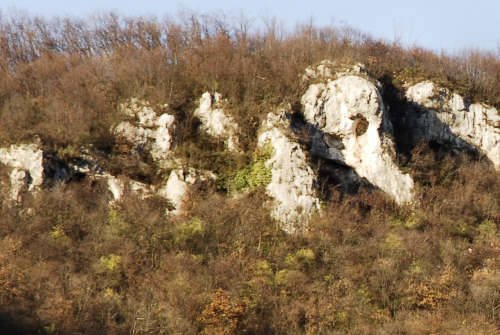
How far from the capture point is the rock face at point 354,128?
23578 millimetres

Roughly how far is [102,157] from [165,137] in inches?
129

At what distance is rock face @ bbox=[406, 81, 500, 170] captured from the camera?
27.4 m

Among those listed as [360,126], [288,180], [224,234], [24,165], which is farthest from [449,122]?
[24,165]

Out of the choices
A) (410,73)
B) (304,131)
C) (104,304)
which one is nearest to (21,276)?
(104,304)

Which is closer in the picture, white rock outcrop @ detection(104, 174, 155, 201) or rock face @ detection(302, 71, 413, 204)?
white rock outcrop @ detection(104, 174, 155, 201)

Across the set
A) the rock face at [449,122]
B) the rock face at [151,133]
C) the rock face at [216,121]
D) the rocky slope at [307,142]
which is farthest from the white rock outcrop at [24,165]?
the rock face at [449,122]

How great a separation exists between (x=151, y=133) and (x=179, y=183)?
12.1 feet

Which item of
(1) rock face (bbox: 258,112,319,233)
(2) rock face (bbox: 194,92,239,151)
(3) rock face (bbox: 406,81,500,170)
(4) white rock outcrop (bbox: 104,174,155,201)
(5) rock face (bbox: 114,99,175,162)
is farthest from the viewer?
(3) rock face (bbox: 406,81,500,170)

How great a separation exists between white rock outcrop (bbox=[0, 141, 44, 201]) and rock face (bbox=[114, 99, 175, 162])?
4.07m

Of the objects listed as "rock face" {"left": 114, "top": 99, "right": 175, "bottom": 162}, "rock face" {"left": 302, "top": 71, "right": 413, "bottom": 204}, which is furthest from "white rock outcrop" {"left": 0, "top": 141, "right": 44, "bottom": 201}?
"rock face" {"left": 302, "top": 71, "right": 413, "bottom": 204}

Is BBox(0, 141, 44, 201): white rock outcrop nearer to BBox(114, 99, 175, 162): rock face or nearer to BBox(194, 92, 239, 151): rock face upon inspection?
BBox(114, 99, 175, 162): rock face

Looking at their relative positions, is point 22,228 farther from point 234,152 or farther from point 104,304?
point 234,152

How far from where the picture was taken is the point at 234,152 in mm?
23000

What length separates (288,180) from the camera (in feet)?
69.6
